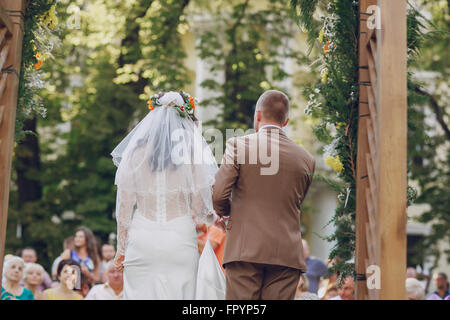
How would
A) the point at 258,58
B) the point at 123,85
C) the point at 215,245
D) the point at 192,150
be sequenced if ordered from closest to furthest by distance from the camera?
the point at 192,150
the point at 215,245
the point at 258,58
the point at 123,85

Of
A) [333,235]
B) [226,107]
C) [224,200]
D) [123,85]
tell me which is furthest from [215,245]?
[123,85]

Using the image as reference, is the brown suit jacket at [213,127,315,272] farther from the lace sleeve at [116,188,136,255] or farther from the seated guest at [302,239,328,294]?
the seated guest at [302,239,328,294]

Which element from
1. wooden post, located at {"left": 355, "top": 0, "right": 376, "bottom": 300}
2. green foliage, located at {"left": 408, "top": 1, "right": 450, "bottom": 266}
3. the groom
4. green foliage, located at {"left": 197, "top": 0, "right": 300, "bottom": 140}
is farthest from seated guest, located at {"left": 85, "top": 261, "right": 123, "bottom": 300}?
green foliage, located at {"left": 408, "top": 1, "right": 450, "bottom": 266}

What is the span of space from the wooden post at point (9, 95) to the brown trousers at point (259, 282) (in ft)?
6.06

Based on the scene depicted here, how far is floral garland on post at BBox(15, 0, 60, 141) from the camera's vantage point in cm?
559

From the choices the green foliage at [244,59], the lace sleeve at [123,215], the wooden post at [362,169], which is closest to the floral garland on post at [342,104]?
the wooden post at [362,169]

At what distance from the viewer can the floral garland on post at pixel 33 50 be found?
5.59 metres

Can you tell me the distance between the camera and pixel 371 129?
5047mm

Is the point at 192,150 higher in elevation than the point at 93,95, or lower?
lower

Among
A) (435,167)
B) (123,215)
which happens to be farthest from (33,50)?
(435,167)

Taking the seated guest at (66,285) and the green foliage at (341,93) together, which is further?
the seated guest at (66,285)

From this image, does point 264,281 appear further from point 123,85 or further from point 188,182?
point 123,85

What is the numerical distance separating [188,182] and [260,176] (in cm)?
83

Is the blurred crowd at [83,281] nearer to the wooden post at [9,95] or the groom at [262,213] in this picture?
the wooden post at [9,95]
